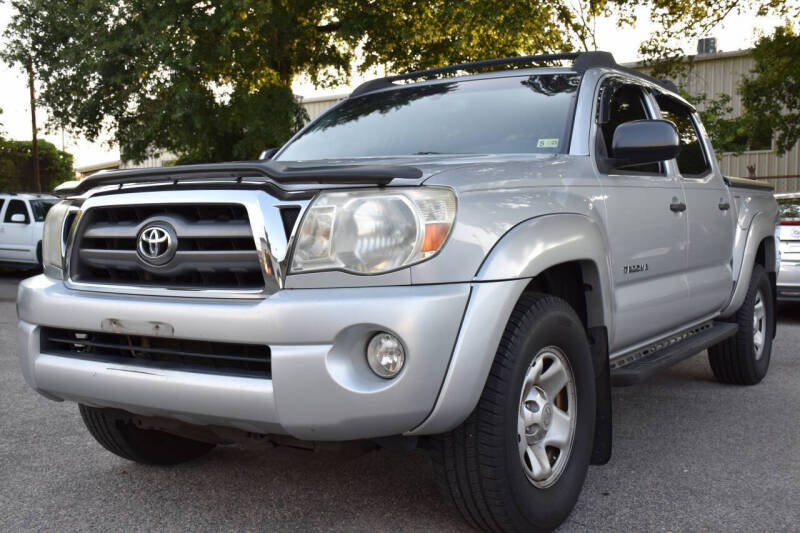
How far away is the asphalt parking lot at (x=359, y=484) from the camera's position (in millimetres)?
3291

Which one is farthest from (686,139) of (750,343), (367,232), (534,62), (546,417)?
(367,232)

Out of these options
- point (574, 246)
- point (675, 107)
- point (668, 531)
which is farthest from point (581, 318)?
point (675, 107)

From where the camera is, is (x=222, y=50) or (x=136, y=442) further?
(x=222, y=50)

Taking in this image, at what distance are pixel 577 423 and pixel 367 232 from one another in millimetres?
1236

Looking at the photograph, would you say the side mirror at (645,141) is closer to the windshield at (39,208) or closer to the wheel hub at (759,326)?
the wheel hub at (759,326)

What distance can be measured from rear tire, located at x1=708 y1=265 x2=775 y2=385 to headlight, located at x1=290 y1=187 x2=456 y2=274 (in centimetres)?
364

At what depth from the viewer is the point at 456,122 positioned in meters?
4.06

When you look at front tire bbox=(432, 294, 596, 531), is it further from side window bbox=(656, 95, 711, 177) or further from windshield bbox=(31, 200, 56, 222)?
windshield bbox=(31, 200, 56, 222)

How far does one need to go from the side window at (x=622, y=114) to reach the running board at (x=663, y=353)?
2.96 feet

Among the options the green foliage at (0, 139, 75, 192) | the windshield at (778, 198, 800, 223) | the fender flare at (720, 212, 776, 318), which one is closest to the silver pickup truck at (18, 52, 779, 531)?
the fender flare at (720, 212, 776, 318)

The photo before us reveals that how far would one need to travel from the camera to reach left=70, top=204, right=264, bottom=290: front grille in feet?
9.14

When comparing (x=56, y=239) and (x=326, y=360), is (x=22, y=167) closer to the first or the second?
(x=56, y=239)

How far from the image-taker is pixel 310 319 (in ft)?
8.54

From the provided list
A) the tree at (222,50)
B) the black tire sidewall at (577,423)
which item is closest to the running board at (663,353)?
the black tire sidewall at (577,423)
